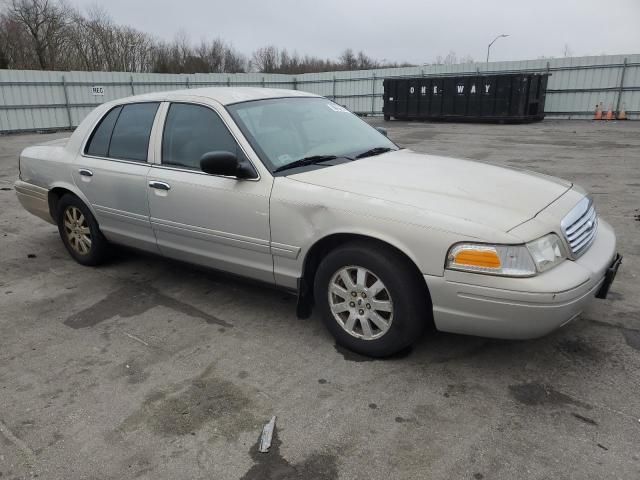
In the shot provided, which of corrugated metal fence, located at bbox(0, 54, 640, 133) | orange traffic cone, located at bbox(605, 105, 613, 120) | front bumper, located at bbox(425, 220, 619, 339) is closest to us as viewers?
front bumper, located at bbox(425, 220, 619, 339)

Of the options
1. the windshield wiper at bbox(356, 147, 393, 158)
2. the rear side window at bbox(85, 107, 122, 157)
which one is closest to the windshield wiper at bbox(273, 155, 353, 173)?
the windshield wiper at bbox(356, 147, 393, 158)

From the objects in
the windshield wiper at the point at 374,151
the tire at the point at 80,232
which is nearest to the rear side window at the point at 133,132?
the tire at the point at 80,232

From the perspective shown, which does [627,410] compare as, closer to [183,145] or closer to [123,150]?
[183,145]

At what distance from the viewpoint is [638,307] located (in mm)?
3801

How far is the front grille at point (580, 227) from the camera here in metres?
2.94

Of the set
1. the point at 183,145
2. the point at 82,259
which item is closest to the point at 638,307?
the point at 183,145

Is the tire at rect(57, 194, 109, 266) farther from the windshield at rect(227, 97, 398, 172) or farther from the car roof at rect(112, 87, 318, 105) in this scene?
the windshield at rect(227, 97, 398, 172)

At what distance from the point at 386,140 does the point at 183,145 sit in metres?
1.69

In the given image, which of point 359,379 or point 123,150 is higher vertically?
point 123,150

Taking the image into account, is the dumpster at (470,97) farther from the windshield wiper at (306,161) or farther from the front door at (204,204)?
the front door at (204,204)

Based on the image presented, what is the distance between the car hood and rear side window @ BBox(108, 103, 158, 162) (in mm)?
1596

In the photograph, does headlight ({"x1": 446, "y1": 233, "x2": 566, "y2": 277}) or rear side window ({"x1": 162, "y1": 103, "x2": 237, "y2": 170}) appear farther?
rear side window ({"x1": 162, "y1": 103, "x2": 237, "y2": 170})

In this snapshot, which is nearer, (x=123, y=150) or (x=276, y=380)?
(x=276, y=380)

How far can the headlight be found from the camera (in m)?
2.65
